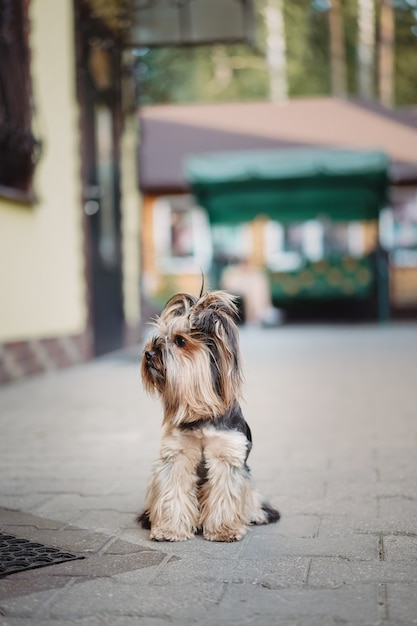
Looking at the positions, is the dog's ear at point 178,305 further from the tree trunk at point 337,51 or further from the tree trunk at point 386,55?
the tree trunk at point 337,51

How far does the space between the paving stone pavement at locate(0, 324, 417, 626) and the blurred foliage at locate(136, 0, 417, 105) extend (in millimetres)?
29080

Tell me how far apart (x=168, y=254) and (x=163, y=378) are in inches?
787

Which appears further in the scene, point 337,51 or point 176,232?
point 337,51

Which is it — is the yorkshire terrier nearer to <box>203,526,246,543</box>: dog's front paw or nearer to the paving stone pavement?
<box>203,526,246,543</box>: dog's front paw

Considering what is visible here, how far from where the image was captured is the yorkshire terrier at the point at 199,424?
12.2ft

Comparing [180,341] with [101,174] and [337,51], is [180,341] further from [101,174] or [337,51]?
[337,51]

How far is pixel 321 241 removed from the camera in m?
22.5

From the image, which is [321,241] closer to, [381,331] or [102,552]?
[381,331]

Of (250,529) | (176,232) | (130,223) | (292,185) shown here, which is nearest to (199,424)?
(250,529)

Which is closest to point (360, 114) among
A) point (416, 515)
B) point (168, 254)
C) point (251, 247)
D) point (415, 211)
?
point (415, 211)

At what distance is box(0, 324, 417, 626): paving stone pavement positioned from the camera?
3.07 metres

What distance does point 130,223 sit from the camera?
50.3ft

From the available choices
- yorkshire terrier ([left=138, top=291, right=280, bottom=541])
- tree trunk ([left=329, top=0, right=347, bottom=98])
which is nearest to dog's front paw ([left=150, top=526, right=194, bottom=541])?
yorkshire terrier ([left=138, top=291, right=280, bottom=541])

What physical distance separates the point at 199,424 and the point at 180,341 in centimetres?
37
